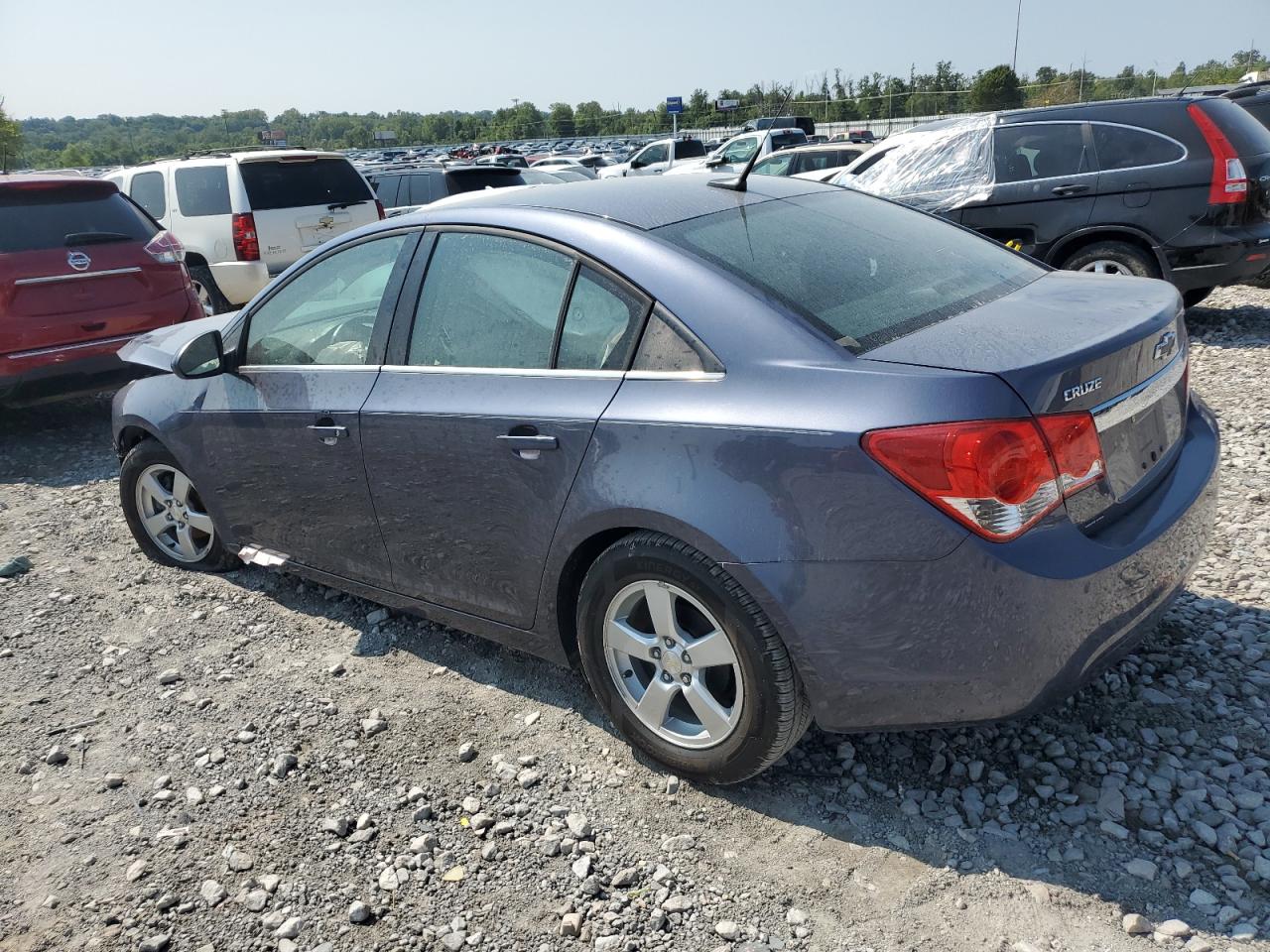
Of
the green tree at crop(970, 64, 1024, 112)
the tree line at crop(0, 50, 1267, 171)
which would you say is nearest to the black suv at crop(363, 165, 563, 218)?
the tree line at crop(0, 50, 1267, 171)

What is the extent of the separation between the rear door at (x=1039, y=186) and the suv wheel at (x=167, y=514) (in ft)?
20.4

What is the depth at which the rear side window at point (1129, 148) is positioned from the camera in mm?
7141

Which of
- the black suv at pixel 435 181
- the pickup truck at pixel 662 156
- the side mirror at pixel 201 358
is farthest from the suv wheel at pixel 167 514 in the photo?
the pickup truck at pixel 662 156

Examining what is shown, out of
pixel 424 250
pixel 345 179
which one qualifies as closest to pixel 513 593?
pixel 424 250

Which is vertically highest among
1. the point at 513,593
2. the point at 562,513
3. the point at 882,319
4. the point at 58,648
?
the point at 882,319

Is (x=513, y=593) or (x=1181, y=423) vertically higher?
(x=1181, y=423)

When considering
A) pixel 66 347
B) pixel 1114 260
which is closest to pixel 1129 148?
pixel 1114 260

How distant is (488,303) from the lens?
311cm

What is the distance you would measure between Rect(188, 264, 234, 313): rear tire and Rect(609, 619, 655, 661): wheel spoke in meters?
8.48

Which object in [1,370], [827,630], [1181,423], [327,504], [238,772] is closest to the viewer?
[827,630]

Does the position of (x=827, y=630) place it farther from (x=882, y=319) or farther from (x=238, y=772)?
(x=238, y=772)

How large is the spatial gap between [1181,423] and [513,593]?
2078 mm

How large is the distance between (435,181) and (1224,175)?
35.0 feet

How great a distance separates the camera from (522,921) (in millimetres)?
2414
